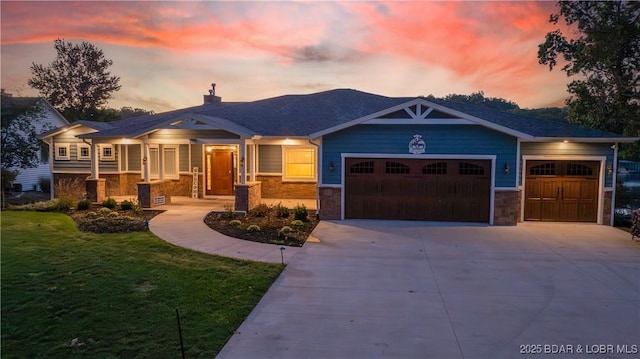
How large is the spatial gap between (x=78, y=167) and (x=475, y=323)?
59.9 ft

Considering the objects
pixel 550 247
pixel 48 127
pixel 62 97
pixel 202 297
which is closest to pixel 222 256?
pixel 202 297

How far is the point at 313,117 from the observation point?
57.2 feet

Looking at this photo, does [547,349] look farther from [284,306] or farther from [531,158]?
[531,158]

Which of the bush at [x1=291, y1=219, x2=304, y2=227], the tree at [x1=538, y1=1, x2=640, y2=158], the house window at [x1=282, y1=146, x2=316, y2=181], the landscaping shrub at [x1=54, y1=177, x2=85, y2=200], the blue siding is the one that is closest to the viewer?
the bush at [x1=291, y1=219, x2=304, y2=227]

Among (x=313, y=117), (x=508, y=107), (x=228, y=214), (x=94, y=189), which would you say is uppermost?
(x=508, y=107)

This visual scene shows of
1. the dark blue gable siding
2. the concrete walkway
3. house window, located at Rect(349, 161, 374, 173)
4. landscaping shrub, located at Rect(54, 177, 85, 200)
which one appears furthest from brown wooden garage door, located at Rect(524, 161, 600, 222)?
landscaping shrub, located at Rect(54, 177, 85, 200)

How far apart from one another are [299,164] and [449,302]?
11.6 meters

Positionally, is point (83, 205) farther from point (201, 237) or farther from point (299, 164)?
point (299, 164)

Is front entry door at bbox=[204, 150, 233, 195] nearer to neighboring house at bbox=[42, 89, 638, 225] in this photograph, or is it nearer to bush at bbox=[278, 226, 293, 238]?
neighboring house at bbox=[42, 89, 638, 225]

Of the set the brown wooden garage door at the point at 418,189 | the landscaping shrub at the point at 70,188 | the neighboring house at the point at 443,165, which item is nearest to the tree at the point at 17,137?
the landscaping shrub at the point at 70,188

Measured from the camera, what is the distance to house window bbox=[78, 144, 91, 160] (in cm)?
1764

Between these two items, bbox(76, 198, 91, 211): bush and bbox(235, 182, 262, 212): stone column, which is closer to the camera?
bbox(235, 182, 262, 212): stone column

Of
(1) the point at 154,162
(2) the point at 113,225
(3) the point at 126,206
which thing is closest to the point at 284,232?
(2) the point at 113,225

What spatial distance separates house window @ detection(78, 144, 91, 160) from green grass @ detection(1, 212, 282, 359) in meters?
8.88
